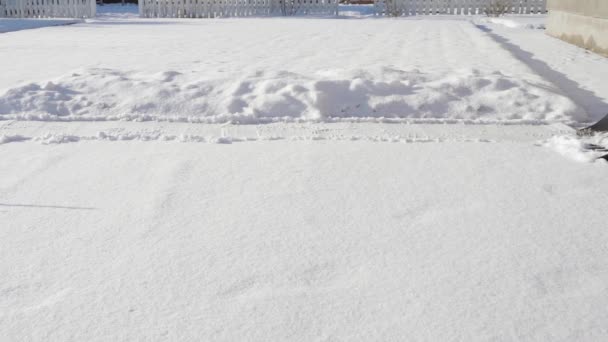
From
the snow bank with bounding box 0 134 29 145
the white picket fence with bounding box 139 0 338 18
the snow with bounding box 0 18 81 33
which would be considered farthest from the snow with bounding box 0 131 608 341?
the white picket fence with bounding box 139 0 338 18

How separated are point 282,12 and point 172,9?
349 centimetres

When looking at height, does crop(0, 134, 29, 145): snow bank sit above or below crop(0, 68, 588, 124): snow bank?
below

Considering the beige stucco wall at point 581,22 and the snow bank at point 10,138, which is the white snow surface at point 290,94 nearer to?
the snow bank at point 10,138

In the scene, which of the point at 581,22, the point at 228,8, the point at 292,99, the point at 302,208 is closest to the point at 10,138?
the point at 292,99

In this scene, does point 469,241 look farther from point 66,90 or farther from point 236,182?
point 66,90

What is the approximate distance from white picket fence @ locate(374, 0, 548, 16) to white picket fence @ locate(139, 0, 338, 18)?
166 centimetres

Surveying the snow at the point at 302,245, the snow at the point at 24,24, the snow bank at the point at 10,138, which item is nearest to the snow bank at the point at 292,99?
the snow bank at the point at 10,138

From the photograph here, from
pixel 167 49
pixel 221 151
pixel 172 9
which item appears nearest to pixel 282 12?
pixel 172 9

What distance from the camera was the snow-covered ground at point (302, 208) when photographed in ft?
5.11

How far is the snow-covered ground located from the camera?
156cm

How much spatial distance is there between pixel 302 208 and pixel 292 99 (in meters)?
1.85

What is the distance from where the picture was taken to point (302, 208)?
2.31 m

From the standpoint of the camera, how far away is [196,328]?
149cm

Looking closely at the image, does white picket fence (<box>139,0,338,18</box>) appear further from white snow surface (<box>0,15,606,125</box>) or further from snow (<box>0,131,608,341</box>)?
snow (<box>0,131,608,341</box>)
